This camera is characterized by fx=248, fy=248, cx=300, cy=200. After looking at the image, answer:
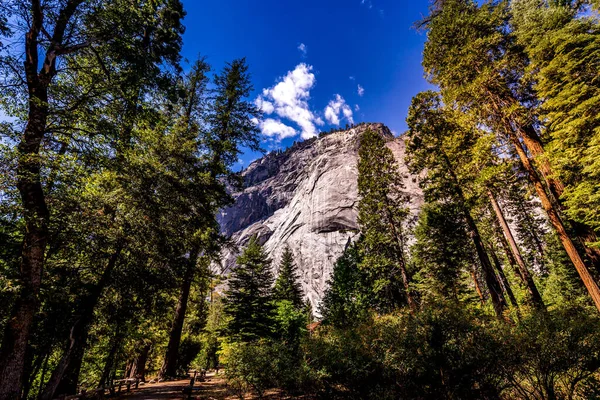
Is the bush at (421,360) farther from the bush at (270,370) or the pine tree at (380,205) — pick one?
the pine tree at (380,205)

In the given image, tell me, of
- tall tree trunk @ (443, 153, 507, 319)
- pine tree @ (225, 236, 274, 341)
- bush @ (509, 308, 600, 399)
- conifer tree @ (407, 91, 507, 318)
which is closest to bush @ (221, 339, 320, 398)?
bush @ (509, 308, 600, 399)

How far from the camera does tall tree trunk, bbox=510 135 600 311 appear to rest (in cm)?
853

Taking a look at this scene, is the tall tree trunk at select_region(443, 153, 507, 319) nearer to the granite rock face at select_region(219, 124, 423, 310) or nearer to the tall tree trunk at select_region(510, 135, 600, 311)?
the tall tree trunk at select_region(510, 135, 600, 311)

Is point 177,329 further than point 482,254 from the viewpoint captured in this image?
No

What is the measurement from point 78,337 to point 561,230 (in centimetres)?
1730

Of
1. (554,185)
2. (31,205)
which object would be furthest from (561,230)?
(31,205)

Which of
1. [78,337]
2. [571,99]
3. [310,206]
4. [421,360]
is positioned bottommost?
[421,360]

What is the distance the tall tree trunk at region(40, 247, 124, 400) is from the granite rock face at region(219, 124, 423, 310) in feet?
136

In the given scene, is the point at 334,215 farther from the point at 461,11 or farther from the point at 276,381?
the point at 276,381

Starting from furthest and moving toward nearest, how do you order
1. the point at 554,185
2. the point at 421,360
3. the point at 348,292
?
1. the point at 348,292
2. the point at 554,185
3. the point at 421,360

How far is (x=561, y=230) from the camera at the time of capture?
929 cm

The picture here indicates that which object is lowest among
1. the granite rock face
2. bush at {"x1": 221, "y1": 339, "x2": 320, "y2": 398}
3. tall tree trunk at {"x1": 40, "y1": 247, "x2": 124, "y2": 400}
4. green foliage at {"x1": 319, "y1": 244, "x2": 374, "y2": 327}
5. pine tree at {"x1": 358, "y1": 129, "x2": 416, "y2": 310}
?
bush at {"x1": 221, "y1": 339, "x2": 320, "y2": 398}

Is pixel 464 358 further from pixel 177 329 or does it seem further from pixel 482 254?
pixel 177 329

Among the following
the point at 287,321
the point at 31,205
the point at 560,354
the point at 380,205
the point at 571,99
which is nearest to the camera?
the point at 560,354
